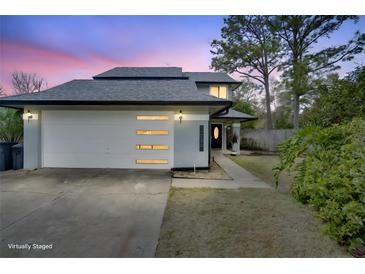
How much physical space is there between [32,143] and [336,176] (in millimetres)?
9105

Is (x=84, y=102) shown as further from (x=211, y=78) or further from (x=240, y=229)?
(x=211, y=78)

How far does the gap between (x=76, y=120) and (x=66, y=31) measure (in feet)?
9.92

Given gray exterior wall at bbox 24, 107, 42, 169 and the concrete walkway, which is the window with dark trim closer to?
the concrete walkway

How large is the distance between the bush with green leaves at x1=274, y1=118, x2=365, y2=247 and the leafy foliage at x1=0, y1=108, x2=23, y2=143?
10.5 meters

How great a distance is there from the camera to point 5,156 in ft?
23.1

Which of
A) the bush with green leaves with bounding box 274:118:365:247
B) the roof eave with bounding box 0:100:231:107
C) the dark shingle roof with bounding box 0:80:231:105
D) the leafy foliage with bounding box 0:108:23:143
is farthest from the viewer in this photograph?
the leafy foliage with bounding box 0:108:23:143

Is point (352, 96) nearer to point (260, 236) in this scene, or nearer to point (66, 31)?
point (260, 236)

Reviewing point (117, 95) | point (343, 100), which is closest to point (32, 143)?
point (117, 95)

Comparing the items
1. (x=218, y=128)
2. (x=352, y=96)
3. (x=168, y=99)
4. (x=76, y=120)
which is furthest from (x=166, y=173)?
(x=218, y=128)

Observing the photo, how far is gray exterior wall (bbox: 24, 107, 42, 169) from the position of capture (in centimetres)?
700

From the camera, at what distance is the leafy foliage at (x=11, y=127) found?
321 inches

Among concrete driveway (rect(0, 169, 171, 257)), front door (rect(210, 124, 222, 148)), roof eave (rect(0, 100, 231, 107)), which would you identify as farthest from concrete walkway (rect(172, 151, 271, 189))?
front door (rect(210, 124, 222, 148))
